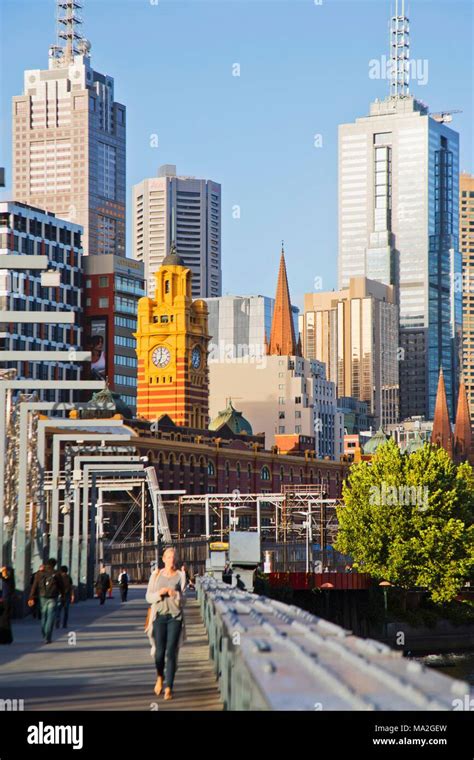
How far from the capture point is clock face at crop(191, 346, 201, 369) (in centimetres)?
18262

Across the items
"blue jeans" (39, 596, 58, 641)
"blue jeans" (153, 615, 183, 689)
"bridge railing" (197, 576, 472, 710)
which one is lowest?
"blue jeans" (39, 596, 58, 641)

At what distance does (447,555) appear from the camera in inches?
3740

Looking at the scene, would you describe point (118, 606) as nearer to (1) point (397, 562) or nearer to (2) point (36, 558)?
(2) point (36, 558)

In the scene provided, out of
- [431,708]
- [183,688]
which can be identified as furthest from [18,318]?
[431,708]

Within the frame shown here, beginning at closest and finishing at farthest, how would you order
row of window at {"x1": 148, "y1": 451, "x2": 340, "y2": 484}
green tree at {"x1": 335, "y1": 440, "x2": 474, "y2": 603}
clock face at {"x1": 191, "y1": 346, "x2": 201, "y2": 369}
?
green tree at {"x1": 335, "y1": 440, "x2": 474, "y2": 603}, row of window at {"x1": 148, "y1": 451, "x2": 340, "y2": 484}, clock face at {"x1": 191, "y1": 346, "x2": 201, "y2": 369}

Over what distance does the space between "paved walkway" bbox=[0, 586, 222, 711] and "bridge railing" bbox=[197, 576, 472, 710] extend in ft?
9.33

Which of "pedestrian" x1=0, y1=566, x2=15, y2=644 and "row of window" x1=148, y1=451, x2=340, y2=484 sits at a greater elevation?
"row of window" x1=148, y1=451, x2=340, y2=484

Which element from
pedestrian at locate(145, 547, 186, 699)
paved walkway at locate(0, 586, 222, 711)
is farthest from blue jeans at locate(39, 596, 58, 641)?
pedestrian at locate(145, 547, 186, 699)

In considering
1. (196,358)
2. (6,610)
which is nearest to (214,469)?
(196,358)

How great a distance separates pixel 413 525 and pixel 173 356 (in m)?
87.6

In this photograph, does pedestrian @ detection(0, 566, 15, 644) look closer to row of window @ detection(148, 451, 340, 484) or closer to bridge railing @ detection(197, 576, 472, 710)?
bridge railing @ detection(197, 576, 472, 710)

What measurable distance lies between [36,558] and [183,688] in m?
26.9

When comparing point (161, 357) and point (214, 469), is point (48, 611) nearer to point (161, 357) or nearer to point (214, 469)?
point (214, 469)
